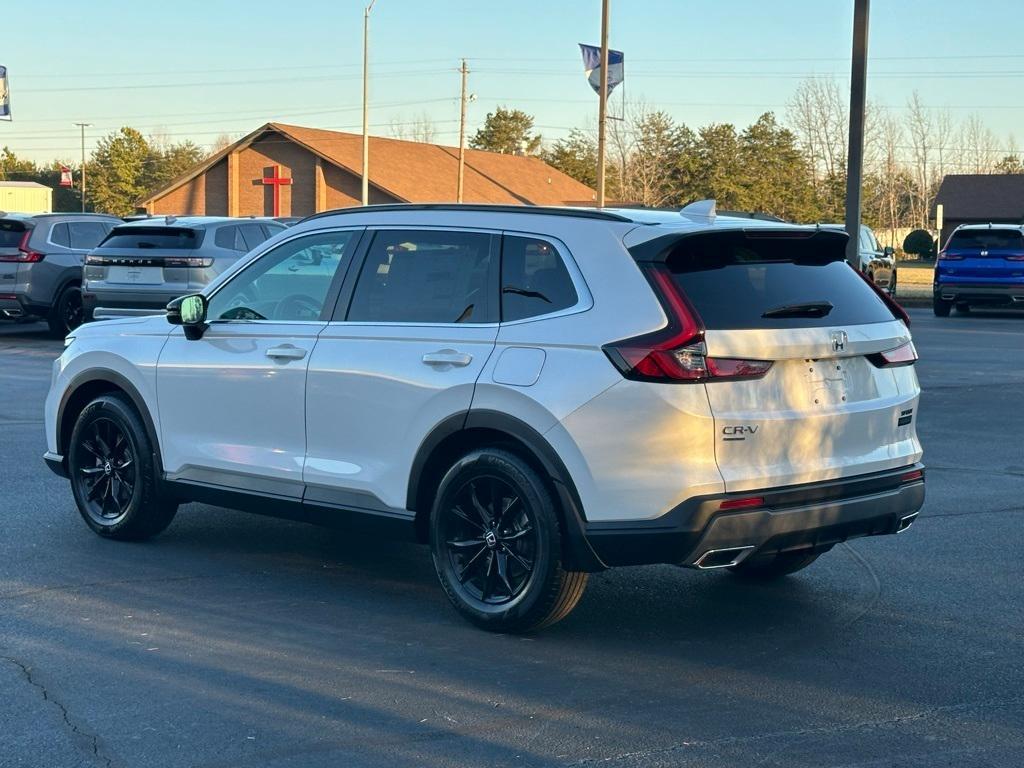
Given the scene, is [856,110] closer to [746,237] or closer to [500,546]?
[746,237]

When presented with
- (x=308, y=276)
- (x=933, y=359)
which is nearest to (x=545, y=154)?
(x=933, y=359)

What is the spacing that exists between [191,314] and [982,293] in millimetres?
23590

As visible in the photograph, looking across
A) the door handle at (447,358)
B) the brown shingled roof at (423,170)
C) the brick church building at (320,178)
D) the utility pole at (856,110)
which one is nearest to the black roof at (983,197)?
the brown shingled roof at (423,170)

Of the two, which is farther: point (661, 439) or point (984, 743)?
point (661, 439)

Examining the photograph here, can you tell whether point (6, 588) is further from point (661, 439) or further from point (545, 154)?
point (545, 154)

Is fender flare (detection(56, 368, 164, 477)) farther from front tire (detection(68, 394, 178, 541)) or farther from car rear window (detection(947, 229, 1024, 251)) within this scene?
car rear window (detection(947, 229, 1024, 251))

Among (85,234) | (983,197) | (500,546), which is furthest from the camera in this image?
(983,197)

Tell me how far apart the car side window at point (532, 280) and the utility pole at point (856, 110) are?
10048 millimetres

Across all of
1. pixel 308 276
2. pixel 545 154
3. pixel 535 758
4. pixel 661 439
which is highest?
pixel 545 154

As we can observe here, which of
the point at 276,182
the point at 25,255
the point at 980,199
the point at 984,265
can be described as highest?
the point at 980,199

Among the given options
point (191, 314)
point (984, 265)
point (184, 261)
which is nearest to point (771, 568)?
point (191, 314)

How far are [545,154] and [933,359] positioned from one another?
255 feet

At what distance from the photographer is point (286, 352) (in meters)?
6.52

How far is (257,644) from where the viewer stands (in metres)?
5.64
